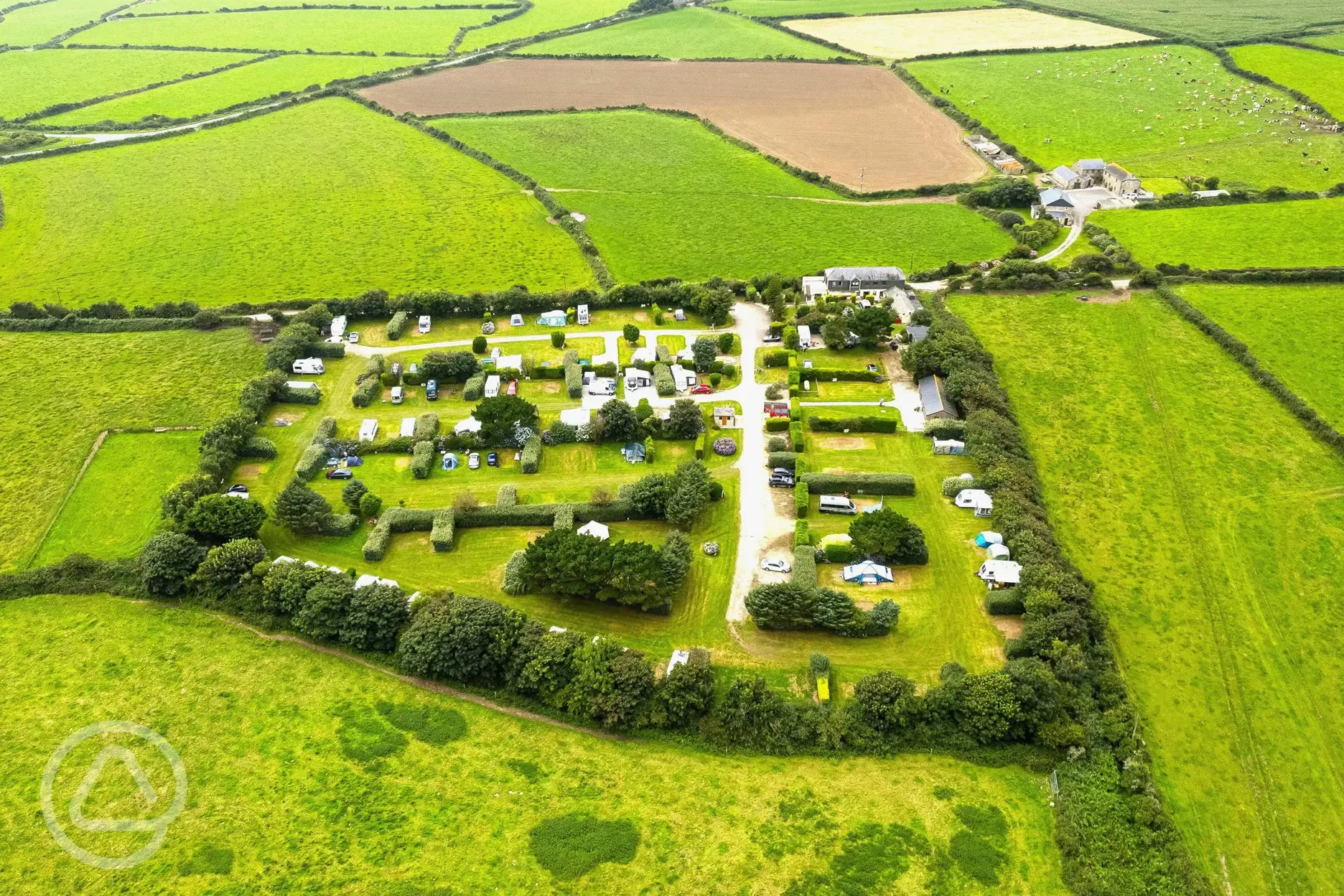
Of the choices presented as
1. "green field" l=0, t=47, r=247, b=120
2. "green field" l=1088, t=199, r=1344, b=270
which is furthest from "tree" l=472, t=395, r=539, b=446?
"green field" l=0, t=47, r=247, b=120

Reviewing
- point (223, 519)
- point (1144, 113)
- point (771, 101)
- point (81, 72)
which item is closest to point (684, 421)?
point (223, 519)

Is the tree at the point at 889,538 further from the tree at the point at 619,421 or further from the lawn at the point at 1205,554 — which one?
the tree at the point at 619,421

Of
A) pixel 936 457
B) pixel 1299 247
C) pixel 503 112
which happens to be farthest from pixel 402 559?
pixel 503 112

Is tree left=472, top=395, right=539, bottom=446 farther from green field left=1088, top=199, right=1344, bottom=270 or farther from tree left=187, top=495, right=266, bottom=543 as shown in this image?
green field left=1088, top=199, right=1344, bottom=270

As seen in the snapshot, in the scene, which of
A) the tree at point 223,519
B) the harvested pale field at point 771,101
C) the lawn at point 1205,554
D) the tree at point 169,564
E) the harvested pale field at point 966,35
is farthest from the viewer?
the harvested pale field at point 966,35

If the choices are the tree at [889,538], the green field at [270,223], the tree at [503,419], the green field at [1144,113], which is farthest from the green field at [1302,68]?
the tree at [503,419]

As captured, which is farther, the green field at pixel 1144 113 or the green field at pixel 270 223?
the green field at pixel 1144 113

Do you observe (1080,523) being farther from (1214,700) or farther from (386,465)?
(386,465)

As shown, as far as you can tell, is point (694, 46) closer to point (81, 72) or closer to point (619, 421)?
point (81, 72)
